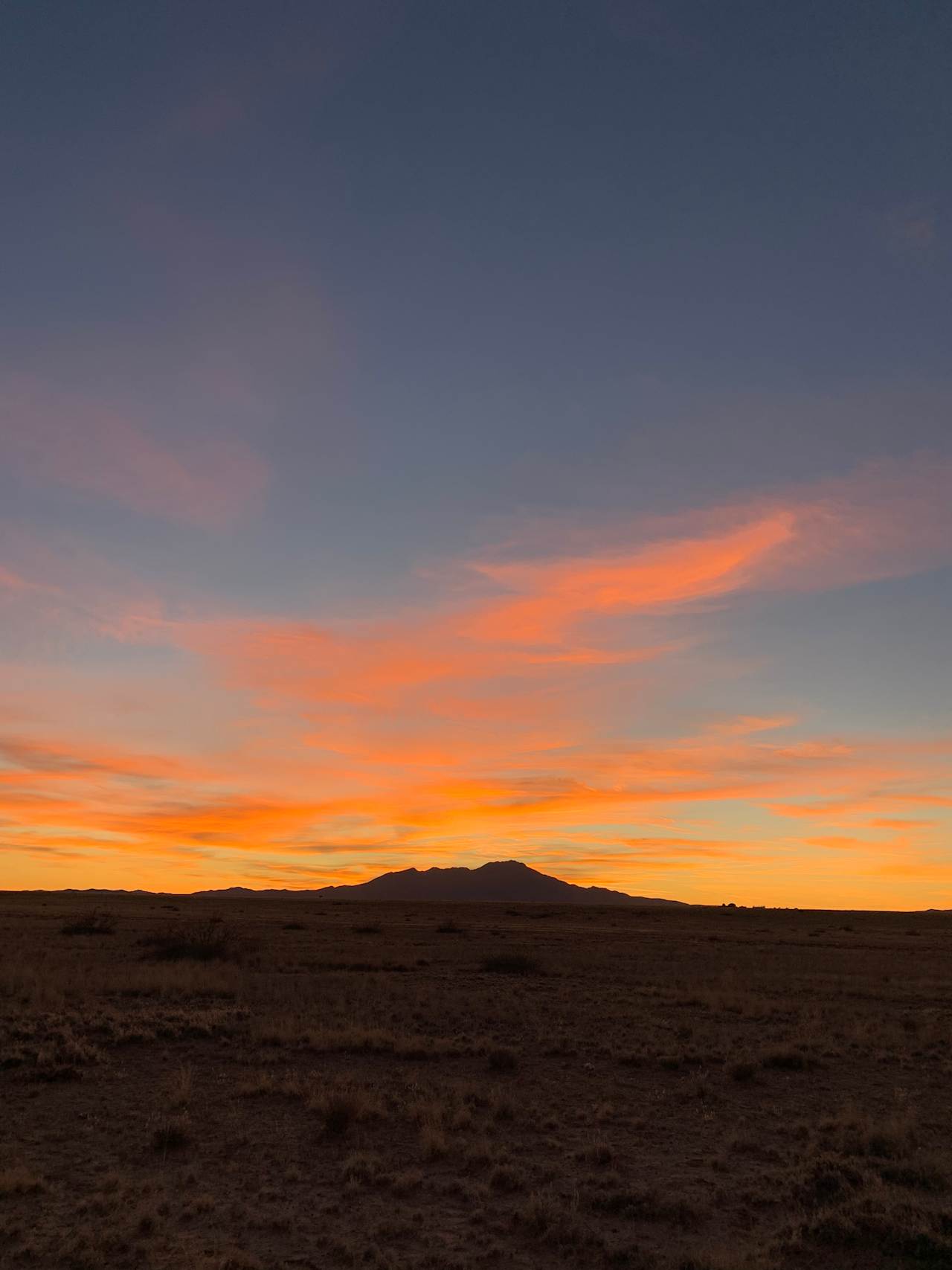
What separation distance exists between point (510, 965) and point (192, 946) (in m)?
12.9

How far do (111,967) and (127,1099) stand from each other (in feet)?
57.3

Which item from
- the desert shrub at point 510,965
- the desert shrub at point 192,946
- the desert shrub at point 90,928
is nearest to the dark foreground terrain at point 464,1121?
the desert shrub at point 510,965

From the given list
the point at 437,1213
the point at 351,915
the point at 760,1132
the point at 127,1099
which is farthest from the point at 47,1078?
the point at 351,915

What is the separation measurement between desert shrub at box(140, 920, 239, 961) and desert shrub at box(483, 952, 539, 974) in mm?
10111

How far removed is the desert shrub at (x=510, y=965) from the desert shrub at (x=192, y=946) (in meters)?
10.1

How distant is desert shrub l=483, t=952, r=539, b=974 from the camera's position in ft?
106

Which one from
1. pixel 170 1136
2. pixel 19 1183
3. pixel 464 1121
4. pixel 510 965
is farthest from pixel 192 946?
pixel 19 1183

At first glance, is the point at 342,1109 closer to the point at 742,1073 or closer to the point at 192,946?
the point at 742,1073

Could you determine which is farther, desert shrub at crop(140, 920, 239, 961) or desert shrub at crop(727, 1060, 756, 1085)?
desert shrub at crop(140, 920, 239, 961)

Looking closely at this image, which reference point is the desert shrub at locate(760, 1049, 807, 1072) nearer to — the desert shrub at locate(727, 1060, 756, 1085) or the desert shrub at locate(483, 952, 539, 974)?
the desert shrub at locate(727, 1060, 756, 1085)

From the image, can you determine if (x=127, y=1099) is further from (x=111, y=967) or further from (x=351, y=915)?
(x=351, y=915)

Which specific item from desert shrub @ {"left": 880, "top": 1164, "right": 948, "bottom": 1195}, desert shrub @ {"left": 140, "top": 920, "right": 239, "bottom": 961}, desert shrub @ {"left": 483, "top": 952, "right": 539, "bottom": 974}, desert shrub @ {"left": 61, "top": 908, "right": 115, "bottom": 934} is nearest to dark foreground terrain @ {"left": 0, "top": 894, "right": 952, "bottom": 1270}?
desert shrub @ {"left": 880, "top": 1164, "right": 948, "bottom": 1195}

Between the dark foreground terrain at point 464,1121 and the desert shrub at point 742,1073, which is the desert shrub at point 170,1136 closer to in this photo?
the dark foreground terrain at point 464,1121

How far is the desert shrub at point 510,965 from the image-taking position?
32344 mm
